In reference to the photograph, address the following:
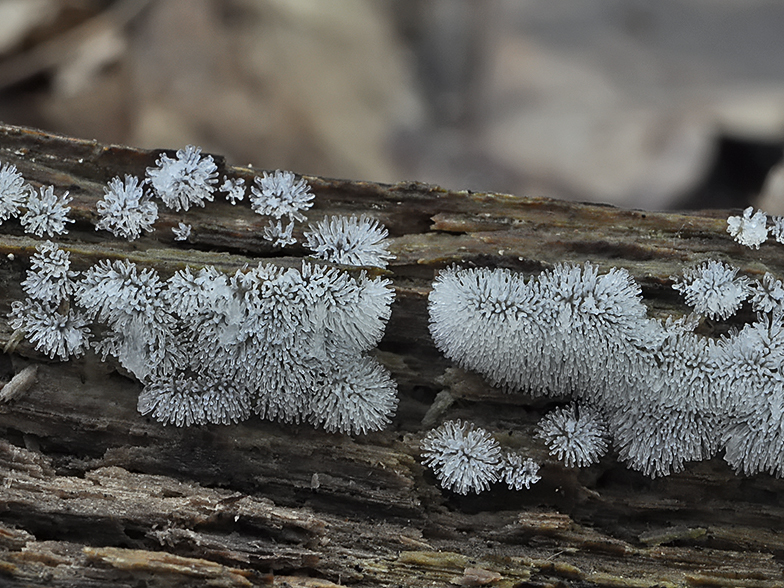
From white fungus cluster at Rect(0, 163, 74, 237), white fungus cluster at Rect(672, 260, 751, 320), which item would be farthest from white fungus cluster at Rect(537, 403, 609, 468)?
white fungus cluster at Rect(0, 163, 74, 237)

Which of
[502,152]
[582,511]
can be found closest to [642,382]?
[582,511]

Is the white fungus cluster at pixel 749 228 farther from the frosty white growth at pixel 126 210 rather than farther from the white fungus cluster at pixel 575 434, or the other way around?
the frosty white growth at pixel 126 210

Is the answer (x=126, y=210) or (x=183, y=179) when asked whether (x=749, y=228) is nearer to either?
(x=183, y=179)

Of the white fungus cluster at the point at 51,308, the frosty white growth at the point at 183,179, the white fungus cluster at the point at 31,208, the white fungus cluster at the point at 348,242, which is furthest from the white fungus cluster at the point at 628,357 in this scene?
the white fungus cluster at the point at 31,208

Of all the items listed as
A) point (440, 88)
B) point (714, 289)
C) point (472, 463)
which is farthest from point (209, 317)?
point (440, 88)

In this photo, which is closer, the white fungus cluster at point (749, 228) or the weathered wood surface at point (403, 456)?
the weathered wood surface at point (403, 456)
